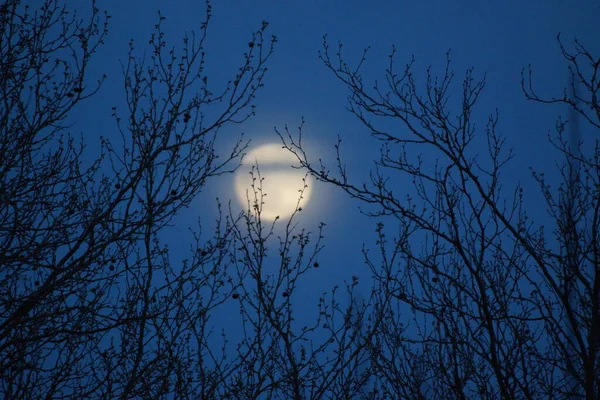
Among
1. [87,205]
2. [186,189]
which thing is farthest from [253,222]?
[87,205]

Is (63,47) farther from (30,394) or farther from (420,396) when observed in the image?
(420,396)

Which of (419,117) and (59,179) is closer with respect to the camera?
(419,117)

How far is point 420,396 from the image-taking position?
5125mm

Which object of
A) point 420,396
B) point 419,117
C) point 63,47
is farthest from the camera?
point 420,396

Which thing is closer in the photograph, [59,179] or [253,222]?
[59,179]

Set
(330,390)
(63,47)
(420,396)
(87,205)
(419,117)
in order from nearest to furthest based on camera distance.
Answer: (419,117)
(63,47)
(87,205)
(420,396)
(330,390)

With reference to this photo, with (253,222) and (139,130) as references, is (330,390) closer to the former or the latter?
(253,222)

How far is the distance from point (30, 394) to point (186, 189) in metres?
2.38

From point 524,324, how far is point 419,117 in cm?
255

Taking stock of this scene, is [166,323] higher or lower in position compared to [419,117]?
lower

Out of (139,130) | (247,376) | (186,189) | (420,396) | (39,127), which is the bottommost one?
(420,396)

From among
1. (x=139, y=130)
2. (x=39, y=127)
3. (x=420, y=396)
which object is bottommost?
(x=420, y=396)

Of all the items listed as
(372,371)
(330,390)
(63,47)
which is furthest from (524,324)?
(63,47)

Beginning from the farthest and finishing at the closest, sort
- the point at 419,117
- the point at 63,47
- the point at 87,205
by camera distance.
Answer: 1. the point at 87,205
2. the point at 63,47
3. the point at 419,117
